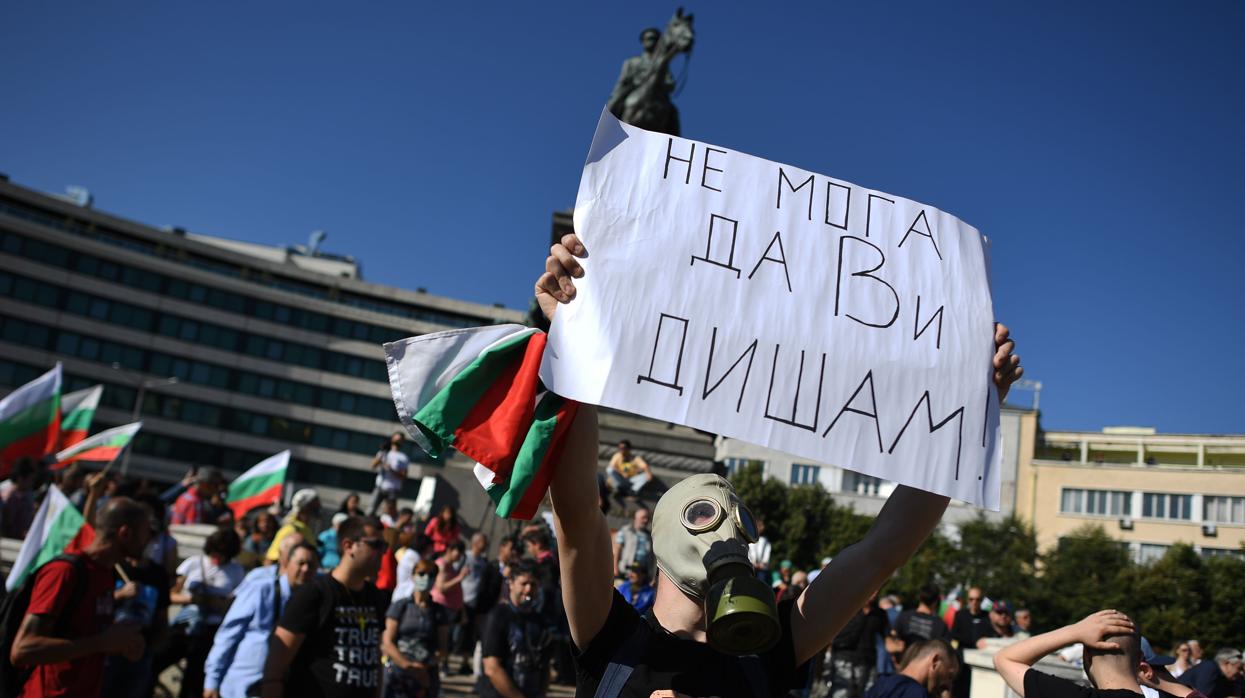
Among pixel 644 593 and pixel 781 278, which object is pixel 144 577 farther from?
pixel 781 278

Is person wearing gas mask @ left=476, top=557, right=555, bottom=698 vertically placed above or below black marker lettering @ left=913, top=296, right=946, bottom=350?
below

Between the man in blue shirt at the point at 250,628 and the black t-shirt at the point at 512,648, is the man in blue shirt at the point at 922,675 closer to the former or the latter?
the black t-shirt at the point at 512,648

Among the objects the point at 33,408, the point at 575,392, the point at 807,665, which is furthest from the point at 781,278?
the point at 33,408

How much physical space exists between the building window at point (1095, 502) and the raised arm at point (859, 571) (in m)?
72.4

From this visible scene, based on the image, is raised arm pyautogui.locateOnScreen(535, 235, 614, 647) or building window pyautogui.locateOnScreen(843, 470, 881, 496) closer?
raised arm pyautogui.locateOnScreen(535, 235, 614, 647)

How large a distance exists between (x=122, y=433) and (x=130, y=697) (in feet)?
33.1

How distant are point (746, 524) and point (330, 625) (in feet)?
10.8

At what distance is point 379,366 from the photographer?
261ft

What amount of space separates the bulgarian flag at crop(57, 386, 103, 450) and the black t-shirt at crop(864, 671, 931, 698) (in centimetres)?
1204

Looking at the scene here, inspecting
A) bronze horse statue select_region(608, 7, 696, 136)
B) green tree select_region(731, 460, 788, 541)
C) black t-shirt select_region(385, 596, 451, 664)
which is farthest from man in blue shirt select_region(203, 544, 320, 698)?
green tree select_region(731, 460, 788, 541)

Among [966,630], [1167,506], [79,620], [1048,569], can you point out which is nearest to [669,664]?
[79,620]

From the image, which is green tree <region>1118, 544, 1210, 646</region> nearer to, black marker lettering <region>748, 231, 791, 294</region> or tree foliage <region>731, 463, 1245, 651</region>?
tree foliage <region>731, 463, 1245, 651</region>

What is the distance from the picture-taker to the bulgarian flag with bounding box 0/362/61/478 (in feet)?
35.8

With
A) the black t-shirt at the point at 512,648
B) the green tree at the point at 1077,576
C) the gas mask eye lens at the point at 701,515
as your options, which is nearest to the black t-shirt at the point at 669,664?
the gas mask eye lens at the point at 701,515
